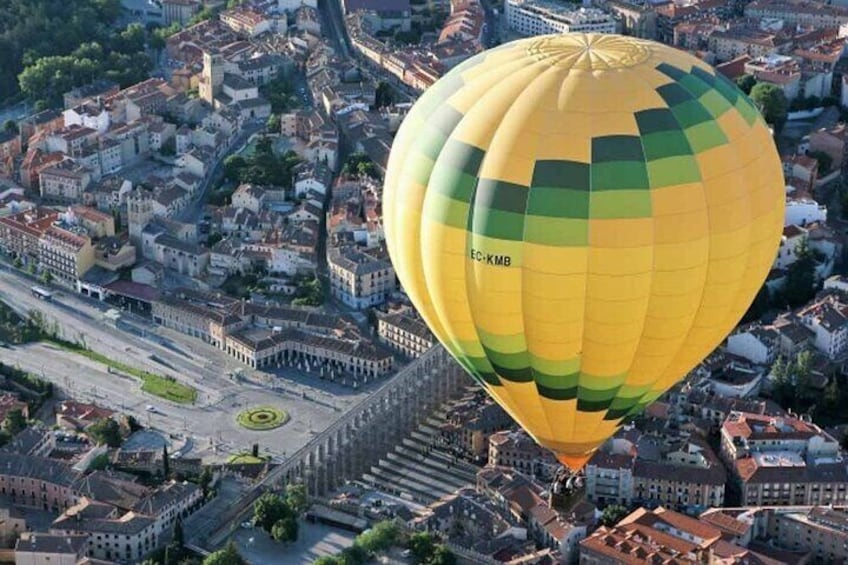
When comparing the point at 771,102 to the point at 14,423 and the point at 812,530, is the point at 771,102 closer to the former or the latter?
the point at 812,530

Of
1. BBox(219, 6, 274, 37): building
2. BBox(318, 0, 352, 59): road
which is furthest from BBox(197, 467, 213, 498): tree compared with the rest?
BBox(219, 6, 274, 37): building

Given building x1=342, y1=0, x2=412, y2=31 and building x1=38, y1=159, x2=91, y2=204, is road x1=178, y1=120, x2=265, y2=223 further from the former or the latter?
building x1=342, y1=0, x2=412, y2=31

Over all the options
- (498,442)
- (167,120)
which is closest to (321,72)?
(167,120)

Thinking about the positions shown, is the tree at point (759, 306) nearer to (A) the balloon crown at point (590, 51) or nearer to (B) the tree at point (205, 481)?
(B) the tree at point (205, 481)

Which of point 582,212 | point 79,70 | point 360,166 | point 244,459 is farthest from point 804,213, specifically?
point 79,70

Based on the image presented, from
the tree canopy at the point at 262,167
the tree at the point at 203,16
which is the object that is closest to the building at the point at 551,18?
the tree at the point at 203,16

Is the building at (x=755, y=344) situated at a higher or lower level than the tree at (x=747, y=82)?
lower

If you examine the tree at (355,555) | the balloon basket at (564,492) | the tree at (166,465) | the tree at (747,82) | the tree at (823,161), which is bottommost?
the tree at (166,465)
